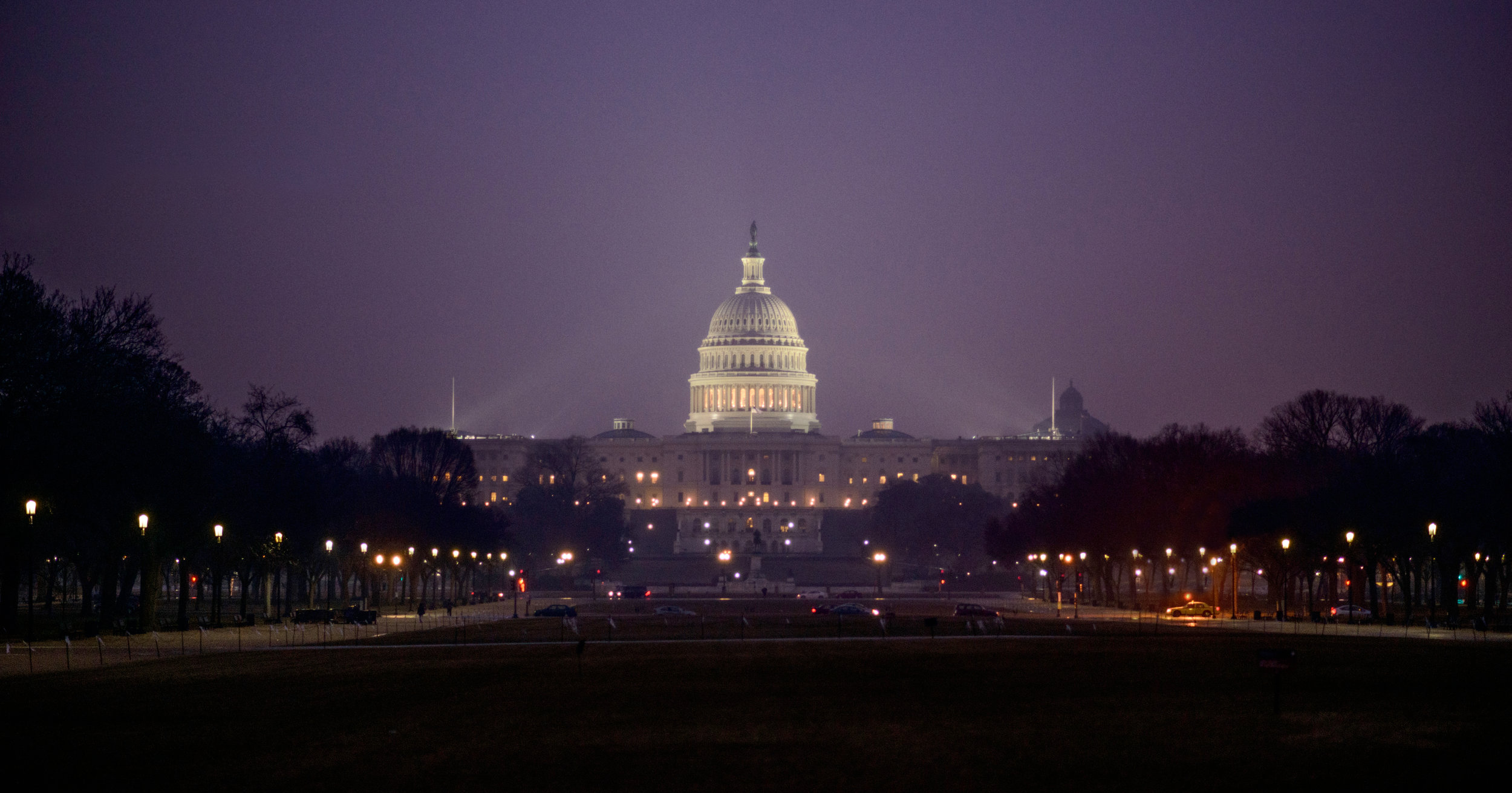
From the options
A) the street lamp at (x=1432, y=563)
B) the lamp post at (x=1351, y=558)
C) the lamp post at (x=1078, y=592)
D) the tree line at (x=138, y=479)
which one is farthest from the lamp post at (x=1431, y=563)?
the tree line at (x=138, y=479)

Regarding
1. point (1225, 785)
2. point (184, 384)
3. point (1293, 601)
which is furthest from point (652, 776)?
point (1293, 601)

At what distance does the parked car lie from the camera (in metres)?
84.5

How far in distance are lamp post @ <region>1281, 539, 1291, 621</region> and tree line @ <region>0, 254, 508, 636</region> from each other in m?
41.8

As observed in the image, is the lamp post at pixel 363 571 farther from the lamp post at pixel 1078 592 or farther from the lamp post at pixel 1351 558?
the lamp post at pixel 1351 558

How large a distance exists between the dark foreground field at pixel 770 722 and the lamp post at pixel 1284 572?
99.9 ft

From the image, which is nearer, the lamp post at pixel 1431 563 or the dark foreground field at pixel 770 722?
the dark foreground field at pixel 770 722

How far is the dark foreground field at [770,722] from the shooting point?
26.2 meters

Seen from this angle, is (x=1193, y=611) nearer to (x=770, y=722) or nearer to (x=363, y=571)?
(x=363, y=571)

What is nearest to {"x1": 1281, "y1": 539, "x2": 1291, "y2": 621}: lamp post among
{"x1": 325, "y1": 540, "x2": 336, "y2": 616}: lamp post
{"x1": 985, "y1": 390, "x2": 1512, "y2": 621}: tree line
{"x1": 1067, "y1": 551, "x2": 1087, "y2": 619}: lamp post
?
{"x1": 985, "y1": 390, "x2": 1512, "y2": 621}: tree line

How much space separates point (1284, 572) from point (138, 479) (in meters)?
51.9

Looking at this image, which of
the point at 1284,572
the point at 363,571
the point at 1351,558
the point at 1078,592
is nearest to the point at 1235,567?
the point at 1284,572

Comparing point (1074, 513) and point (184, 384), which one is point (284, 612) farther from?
point (1074, 513)

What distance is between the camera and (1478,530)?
7625cm

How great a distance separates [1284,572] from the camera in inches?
3391
